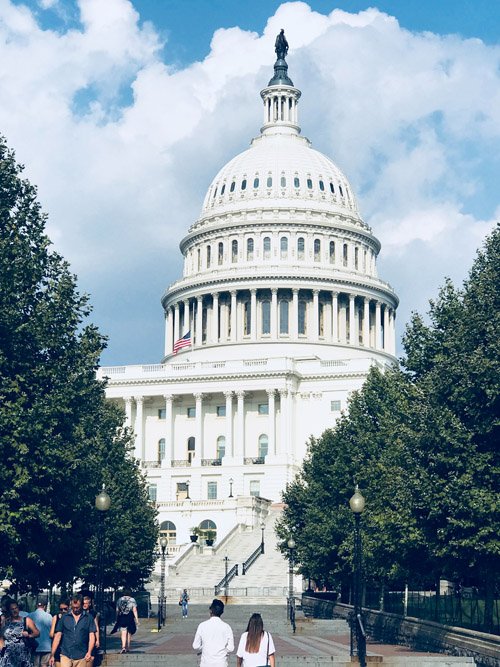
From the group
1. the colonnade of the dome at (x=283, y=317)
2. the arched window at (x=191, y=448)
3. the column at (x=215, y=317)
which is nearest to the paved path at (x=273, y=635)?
the arched window at (x=191, y=448)

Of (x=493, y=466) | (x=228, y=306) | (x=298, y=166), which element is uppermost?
(x=298, y=166)

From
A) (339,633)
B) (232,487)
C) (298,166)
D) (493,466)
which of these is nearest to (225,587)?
(339,633)

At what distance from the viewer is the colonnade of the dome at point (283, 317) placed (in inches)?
5728

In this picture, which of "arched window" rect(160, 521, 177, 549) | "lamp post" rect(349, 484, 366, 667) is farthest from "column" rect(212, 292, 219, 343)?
"lamp post" rect(349, 484, 366, 667)

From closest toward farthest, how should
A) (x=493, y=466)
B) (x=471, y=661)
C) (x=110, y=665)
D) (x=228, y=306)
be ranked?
(x=471, y=661), (x=110, y=665), (x=493, y=466), (x=228, y=306)

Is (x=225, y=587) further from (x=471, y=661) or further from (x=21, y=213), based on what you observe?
(x=471, y=661)

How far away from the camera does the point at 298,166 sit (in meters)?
158

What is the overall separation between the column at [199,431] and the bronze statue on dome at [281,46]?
6349 cm

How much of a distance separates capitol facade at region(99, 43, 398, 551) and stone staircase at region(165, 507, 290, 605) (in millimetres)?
4304

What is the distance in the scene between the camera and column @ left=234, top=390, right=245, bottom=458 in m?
128

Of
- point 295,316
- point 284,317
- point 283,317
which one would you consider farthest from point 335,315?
point 283,317

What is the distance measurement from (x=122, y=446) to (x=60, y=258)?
2479cm

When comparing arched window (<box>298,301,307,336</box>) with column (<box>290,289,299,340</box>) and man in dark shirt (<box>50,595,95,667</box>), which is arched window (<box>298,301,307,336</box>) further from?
man in dark shirt (<box>50,595,95,667</box>)

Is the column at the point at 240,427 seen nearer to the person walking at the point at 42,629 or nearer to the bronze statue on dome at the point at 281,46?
the bronze statue on dome at the point at 281,46
